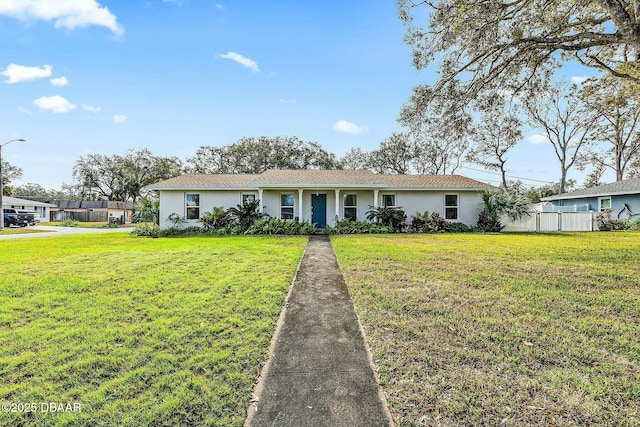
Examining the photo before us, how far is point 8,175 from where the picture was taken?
48.7 metres

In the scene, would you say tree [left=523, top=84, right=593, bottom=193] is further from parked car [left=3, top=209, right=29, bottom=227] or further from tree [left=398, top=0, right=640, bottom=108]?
parked car [left=3, top=209, right=29, bottom=227]

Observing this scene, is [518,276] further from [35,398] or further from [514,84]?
[35,398]

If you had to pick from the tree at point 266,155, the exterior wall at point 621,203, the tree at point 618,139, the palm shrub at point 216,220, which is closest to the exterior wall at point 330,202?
the palm shrub at point 216,220

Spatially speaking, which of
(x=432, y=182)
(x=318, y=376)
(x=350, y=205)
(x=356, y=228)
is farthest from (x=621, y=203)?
(x=318, y=376)

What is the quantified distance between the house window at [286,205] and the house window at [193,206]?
15.8ft

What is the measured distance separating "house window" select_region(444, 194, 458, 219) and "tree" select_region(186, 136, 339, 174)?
Result: 19912mm

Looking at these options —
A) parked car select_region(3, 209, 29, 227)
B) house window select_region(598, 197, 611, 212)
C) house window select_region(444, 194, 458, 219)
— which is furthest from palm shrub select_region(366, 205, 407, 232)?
parked car select_region(3, 209, 29, 227)

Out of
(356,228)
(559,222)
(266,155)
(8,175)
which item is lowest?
(356,228)

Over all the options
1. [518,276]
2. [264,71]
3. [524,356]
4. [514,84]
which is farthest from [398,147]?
[524,356]

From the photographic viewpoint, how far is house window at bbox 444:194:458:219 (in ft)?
56.1

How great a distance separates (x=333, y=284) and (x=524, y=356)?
3.21m

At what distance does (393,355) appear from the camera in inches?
114

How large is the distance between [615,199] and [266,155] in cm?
3032

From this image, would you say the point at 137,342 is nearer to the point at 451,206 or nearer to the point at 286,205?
the point at 286,205
